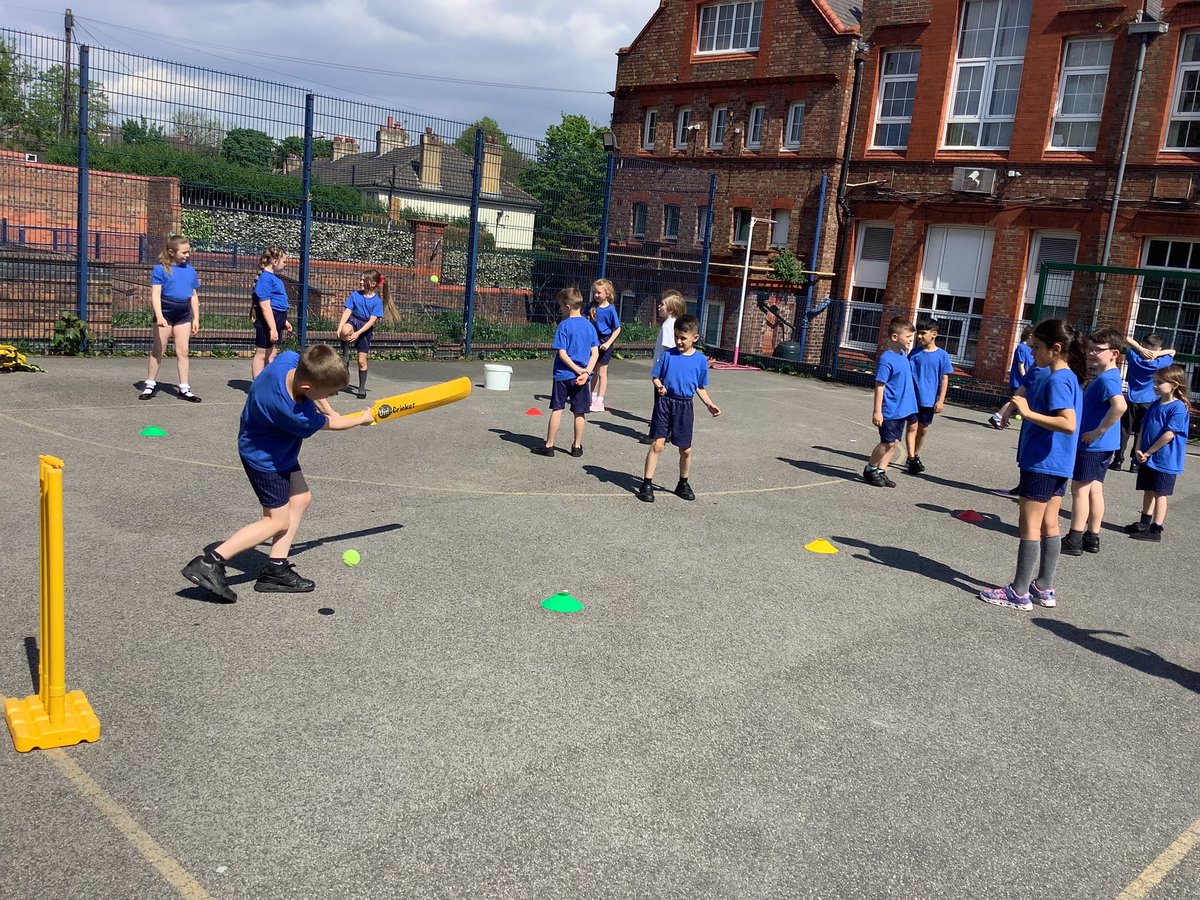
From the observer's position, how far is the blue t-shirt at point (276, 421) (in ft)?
18.9

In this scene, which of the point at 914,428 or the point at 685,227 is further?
the point at 685,227

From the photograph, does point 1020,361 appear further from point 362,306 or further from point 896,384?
point 362,306

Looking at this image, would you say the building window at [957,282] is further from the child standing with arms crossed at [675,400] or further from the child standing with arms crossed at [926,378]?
the child standing with arms crossed at [675,400]

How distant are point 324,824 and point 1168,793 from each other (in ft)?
12.7

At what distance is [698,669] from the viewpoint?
5688 mm

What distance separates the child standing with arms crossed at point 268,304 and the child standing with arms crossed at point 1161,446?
9.52 m

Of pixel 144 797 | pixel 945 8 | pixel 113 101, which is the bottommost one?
pixel 144 797

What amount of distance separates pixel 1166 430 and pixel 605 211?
13.5m

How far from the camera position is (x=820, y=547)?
27.3 feet

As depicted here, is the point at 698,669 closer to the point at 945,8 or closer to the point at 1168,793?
the point at 1168,793

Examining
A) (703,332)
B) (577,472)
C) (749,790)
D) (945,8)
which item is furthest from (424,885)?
(945,8)

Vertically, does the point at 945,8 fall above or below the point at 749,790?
above

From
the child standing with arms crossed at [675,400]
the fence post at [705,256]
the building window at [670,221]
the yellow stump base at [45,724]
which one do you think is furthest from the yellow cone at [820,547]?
the fence post at [705,256]

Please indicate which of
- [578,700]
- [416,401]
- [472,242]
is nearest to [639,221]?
[472,242]
